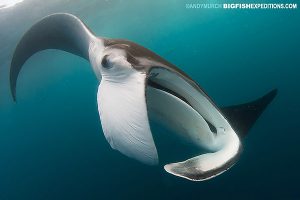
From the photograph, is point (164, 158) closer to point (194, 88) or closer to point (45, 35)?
point (45, 35)

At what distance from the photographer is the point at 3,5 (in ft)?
24.5

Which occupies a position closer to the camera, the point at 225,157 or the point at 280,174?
the point at 225,157

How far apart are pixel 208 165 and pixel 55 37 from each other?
2.64 meters

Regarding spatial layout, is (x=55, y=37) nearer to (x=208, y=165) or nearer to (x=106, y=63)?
(x=106, y=63)

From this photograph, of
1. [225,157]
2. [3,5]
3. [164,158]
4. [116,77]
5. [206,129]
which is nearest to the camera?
[225,157]

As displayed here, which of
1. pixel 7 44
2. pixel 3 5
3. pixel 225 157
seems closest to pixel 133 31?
pixel 7 44

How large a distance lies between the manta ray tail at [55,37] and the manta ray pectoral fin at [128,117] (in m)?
1.15

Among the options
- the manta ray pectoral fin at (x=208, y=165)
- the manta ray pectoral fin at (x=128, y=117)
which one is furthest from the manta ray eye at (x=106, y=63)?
the manta ray pectoral fin at (x=208, y=165)

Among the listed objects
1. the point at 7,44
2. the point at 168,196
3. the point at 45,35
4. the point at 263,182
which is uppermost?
the point at 7,44

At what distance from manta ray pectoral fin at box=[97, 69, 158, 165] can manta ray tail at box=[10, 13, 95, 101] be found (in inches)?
45.1

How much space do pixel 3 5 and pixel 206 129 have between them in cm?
779

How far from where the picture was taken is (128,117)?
1.34 meters

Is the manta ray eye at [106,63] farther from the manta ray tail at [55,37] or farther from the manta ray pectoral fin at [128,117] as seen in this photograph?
the manta ray tail at [55,37]

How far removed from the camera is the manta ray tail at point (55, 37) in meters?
2.76
